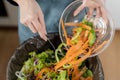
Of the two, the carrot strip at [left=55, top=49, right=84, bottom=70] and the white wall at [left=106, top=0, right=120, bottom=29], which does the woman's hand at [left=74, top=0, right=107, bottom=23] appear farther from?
the white wall at [left=106, top=0, right=120, bottom=29]

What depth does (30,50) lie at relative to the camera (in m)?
0.96

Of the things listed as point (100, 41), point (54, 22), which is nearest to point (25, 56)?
point (54, 22)

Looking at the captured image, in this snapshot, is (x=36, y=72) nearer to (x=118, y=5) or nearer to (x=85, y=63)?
(x=85, y=63)

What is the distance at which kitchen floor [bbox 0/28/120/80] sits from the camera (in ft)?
4.70

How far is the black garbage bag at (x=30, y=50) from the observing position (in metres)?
0.90

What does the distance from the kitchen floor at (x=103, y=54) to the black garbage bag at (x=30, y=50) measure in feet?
1.66

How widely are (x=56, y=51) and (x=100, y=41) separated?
0.17 m

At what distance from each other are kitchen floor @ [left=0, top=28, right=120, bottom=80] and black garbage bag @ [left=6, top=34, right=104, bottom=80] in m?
0.51

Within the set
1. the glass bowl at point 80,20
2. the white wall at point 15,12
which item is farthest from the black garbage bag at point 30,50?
the white wall at point 15,12

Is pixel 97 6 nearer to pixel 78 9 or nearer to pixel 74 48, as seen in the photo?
pixel 78 9

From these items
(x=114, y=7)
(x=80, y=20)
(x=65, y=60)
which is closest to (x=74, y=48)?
(x=65, y=60)

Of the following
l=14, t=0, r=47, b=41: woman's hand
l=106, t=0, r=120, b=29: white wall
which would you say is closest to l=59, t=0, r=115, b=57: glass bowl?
l=14, t=0, r=47, b=41: woman's hand

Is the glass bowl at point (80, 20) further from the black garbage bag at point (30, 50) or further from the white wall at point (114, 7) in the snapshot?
the white wall at point (114, 7)

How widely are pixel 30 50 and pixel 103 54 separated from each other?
0.67 meters
